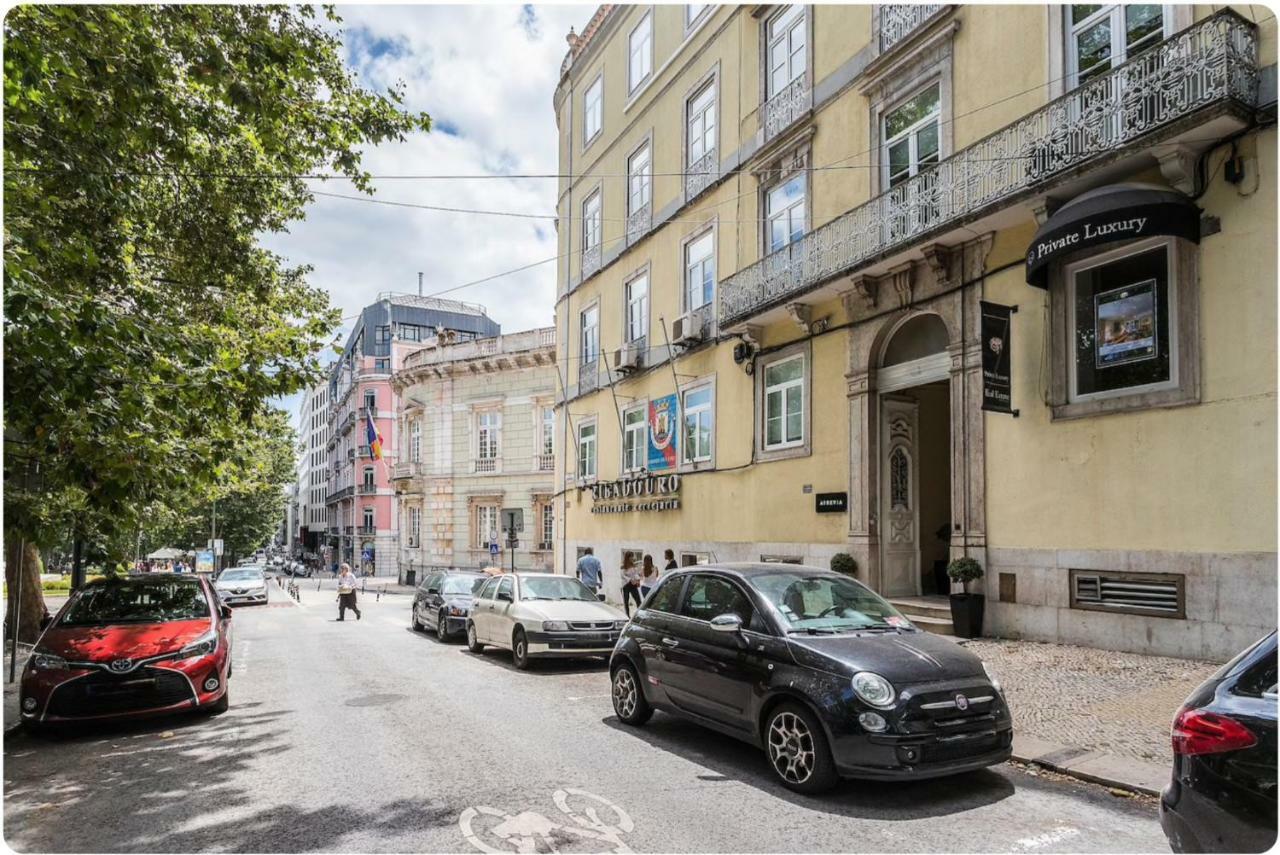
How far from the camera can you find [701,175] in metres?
21.2

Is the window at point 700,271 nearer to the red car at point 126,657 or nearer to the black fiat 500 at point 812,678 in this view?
the black fiat 500 at point 812,678

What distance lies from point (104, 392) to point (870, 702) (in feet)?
20.1

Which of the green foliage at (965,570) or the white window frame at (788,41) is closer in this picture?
the green foliage at (965,570)

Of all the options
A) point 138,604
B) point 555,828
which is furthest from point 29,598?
point 555,828

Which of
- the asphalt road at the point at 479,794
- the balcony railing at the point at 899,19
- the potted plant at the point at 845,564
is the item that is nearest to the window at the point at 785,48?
the balcony railing at the point at 899,19

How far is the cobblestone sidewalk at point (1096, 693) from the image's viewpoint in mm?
7414

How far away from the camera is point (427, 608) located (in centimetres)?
1869

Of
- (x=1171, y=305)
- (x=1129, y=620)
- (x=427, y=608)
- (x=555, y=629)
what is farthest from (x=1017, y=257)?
(x=427, y=608)

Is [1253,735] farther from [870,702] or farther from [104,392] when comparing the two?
[104,392]

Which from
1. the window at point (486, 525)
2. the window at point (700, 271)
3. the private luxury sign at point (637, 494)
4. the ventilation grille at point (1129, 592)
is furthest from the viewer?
the window at point (486, 525)

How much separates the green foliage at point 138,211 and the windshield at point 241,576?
79.1ft

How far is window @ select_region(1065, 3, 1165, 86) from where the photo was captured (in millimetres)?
11141

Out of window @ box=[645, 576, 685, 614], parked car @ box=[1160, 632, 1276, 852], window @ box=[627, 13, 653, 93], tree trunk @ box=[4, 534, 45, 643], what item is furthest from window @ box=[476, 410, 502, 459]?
parked car @ box=[1160, 632, 1276, 852]

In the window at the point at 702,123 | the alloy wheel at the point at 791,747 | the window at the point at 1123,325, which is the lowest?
the alloy wheel at the point at 791,747
